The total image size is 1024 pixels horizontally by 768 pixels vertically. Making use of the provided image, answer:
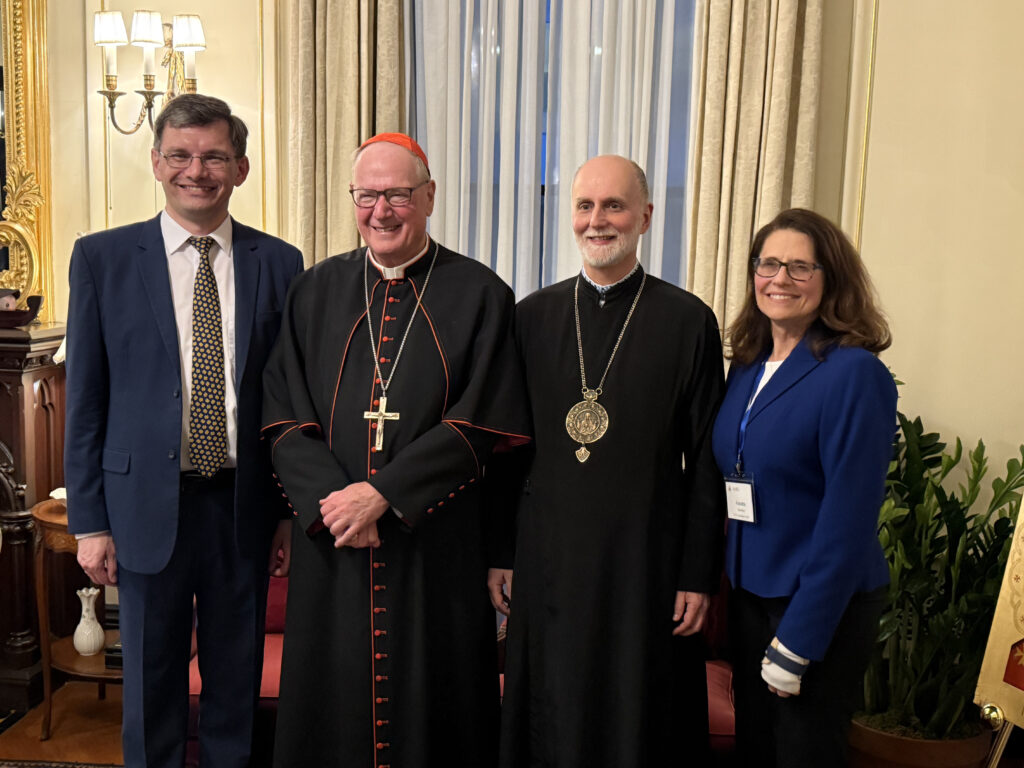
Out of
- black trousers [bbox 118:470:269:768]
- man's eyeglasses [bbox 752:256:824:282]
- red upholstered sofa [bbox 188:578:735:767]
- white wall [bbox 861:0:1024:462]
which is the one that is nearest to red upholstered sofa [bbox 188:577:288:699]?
red upholstered sofa [bbox 188:578:735:767]

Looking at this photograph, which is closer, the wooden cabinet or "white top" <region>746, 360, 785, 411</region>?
"white top" <region>746, 360, 785, 411</region>

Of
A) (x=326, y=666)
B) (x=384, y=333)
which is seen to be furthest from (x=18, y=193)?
(x=326, y=666)

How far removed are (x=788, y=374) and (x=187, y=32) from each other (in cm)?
291

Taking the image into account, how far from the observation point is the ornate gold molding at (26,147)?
3902mm

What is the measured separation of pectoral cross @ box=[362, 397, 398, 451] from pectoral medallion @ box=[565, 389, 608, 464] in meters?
0.42

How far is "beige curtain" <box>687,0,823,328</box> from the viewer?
12.1ft

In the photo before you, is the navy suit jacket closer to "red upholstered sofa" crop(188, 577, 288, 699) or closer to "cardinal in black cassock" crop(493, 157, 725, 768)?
"red upholstered sofa" crop(188, 577, 288, 699)

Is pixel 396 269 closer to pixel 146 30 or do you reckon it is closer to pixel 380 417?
pixel 380 417

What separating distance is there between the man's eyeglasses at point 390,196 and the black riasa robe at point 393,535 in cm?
18

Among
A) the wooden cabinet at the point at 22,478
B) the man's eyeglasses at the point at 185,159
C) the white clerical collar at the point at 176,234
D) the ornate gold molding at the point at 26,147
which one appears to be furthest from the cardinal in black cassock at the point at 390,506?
the ornate gold molding at the point at 26,147

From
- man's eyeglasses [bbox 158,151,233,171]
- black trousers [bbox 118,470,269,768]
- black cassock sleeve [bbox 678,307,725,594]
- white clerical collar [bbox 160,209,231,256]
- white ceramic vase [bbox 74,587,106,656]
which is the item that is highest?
man's eyeglasses [bbox 158,151,233,171]

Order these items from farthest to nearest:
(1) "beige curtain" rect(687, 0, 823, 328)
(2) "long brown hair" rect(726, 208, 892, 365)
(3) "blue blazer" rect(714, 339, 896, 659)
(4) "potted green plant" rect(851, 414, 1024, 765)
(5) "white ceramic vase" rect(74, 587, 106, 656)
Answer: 1. (1) "beige curtain" rect(687, 0, 823, 328)
2. (5) "white ceramic vase" rect(74, 587, 106, 656)
3. (4) "potted green plant" rect(851, 414, 1024, 765)
4. (2) "long brown hair" rect(726, 208, 892, 365)
5. (3) "blue blazer" rect(714, 339, 896, 659)

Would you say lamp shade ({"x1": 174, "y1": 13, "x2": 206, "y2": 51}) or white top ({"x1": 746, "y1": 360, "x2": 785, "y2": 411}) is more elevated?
lamp shade ({"x1": 174, "y1": 13, "x2": 206, "y2": 51})

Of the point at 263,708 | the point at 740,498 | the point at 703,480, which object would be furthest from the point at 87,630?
the point at 740,498
